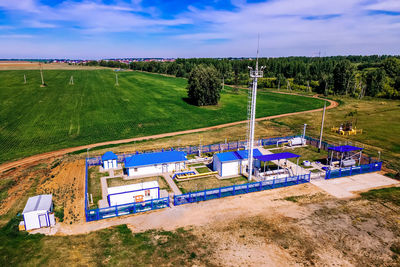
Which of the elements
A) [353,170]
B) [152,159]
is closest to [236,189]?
[152,159]

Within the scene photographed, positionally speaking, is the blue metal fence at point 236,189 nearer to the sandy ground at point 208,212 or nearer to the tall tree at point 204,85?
the sandy ground at point 208,212

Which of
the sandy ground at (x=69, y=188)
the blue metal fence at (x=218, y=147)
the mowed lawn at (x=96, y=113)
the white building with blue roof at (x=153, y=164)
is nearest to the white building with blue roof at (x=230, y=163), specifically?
the white building with blue roof at (x=153, y=164)

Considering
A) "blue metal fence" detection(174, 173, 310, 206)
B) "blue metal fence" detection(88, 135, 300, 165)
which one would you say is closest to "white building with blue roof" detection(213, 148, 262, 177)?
"blue metal fence" detection(174, 173, 310, 206)

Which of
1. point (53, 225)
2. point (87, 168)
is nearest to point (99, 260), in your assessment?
point (53, 225)

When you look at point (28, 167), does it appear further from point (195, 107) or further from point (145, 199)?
point (195, 107)

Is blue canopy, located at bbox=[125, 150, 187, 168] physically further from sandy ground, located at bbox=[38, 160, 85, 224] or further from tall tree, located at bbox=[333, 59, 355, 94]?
tall tree, located at bbox=[333, 59, 355, 94]
